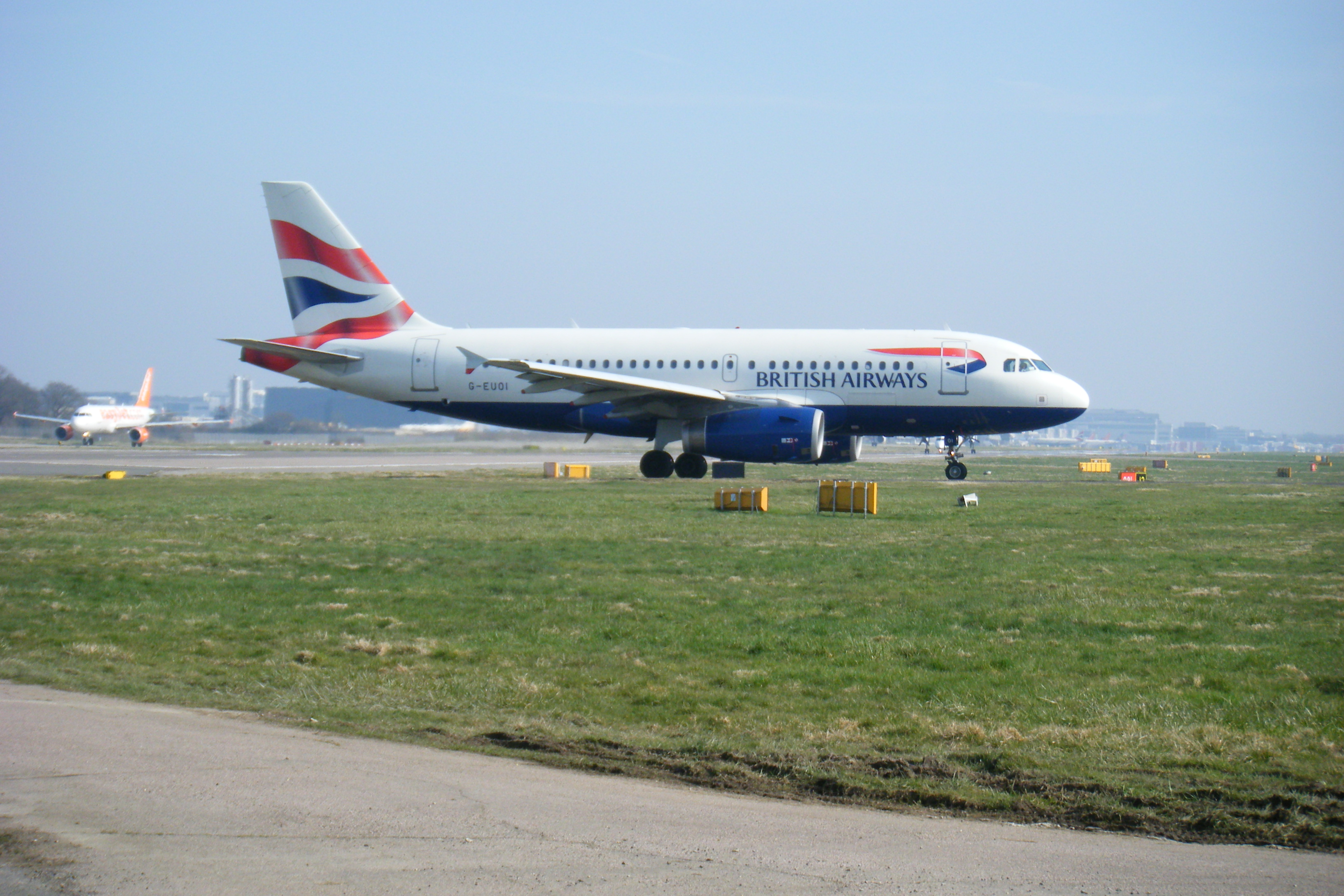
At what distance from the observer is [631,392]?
28609mm

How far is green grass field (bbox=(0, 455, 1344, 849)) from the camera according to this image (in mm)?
6223

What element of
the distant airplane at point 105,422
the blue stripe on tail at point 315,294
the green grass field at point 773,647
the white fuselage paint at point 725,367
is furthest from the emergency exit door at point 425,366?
the distant airplane at point 105,422

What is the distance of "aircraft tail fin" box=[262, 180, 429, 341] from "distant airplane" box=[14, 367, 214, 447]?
150 ft

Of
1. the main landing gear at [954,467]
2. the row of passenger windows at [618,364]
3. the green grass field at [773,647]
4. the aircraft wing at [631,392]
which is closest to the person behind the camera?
the green grass field at [773,647]

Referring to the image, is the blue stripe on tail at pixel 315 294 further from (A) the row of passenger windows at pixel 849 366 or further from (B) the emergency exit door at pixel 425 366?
(A) the row of passenger windows at pixel 849 366

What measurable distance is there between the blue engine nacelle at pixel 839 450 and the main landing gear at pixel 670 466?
12.7 ft

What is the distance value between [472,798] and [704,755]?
1476 mm

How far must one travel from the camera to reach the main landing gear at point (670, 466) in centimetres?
3116

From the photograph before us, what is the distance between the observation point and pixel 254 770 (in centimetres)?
582

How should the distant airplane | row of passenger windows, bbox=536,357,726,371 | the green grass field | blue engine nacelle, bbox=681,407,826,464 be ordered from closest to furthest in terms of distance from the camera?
the green grass field
blue engine nacelle, bbox=681,407,826,464
row of passenger windows, bbox=536,357,726,371
the distant airplane

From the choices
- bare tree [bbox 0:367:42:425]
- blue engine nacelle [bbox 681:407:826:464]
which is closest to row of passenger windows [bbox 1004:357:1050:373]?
blue engine nacelle [bbox 681:407:826:464]

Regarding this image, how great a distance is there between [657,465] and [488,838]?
86.6 feet

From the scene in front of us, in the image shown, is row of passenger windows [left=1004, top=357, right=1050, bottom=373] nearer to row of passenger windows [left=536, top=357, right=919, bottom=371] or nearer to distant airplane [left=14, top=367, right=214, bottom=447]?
row of passenger windows [left=536, top=357, right=919, bottom=371]

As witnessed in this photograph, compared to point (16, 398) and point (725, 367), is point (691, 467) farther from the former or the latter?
point (16, 398)
